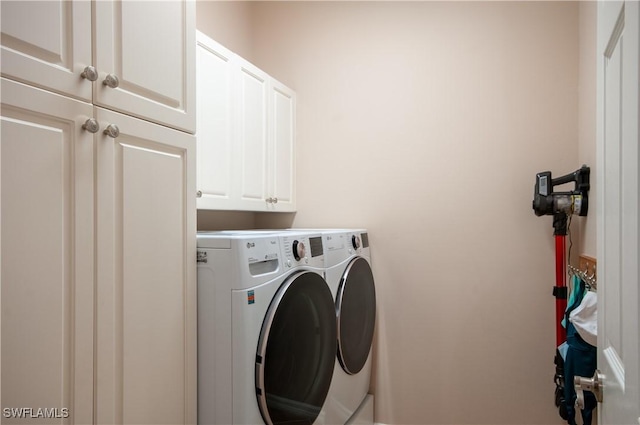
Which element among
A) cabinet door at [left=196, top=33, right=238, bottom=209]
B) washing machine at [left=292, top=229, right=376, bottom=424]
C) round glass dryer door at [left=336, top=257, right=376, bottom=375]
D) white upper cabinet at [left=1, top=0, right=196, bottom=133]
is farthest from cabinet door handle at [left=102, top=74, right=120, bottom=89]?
round glass dryer door at [left=336, top=257, right=376, bottom=375]

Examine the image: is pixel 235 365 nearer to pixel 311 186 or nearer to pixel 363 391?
pixel 363 391

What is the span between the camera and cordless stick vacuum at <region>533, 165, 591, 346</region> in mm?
1938

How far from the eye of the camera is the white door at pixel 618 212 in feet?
2.20

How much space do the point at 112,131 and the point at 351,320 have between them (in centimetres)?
141

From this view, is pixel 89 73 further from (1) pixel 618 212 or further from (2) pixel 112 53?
(1) pixel 618 212

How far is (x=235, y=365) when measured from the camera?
1382 mm

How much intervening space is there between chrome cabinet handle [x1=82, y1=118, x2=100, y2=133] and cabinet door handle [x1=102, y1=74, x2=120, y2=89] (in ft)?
0.34

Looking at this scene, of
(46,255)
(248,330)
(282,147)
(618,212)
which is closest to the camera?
(618,212)

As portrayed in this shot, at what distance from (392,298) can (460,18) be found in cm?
155

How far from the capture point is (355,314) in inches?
86.0

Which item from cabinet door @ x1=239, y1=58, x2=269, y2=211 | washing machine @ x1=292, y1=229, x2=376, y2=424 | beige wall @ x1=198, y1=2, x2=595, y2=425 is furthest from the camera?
beige wall @ x1=198, y1=2, x2=595, y2=425

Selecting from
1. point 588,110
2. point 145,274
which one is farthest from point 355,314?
point 588,110

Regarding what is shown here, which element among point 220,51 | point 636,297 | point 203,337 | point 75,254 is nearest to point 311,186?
point 220,51

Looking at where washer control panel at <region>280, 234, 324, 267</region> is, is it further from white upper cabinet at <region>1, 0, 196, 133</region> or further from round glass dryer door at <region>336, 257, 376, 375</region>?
white upper cabinet at <region>1, 0, 196, 133</region>
